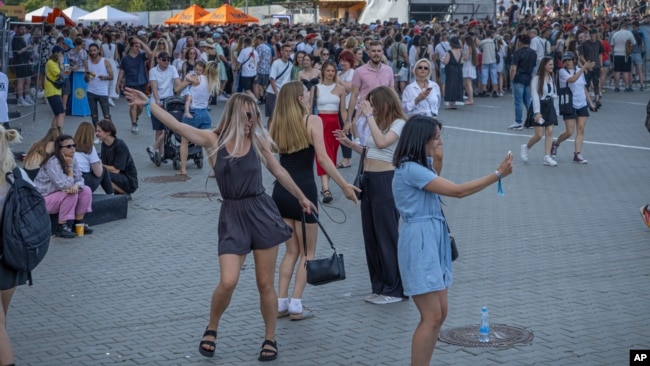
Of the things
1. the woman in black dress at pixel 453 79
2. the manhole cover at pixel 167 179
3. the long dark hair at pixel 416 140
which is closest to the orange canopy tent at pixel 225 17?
the woman in black dress at pixel 453 79

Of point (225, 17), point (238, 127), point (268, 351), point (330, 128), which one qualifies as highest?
point (225, 17)

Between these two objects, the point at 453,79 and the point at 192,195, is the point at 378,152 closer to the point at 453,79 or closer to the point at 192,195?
the point at 192,195

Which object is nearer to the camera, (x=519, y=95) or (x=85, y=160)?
(x=85, y=160)

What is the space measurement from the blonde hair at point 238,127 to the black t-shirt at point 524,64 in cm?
1432

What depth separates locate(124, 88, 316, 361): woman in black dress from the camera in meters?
6.82

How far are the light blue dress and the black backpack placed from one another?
2.16 m

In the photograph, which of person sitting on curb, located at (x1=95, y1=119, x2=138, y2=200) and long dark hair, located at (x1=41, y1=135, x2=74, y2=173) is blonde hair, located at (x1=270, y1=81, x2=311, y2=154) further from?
person sitting on curb, located at (x1=95, y1=119, x2=138, y2=200)

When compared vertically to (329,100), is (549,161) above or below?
below

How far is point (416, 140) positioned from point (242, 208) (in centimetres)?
139

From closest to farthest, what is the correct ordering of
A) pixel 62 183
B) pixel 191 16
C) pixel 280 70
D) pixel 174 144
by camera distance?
pixel 62 183 < pixel 174 144 < pixel 280 70 < pixel 191 16

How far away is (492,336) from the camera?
7.28m

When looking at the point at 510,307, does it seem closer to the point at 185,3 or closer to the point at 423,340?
the point at 423,340

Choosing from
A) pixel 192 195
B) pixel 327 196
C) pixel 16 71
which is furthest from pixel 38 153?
pixel 16 71

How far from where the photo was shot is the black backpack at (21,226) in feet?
20.2
